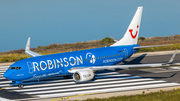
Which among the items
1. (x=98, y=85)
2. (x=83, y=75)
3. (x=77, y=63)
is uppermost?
(x=77, y=63)

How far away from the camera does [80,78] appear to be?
31125 mm

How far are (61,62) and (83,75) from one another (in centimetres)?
338

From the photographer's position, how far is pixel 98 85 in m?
31.0

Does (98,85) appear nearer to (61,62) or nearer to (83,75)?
(83,75)

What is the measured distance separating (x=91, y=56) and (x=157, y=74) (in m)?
9.70

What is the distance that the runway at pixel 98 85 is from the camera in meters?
27.8

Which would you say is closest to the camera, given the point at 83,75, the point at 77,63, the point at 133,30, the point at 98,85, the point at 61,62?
the point at 98,85

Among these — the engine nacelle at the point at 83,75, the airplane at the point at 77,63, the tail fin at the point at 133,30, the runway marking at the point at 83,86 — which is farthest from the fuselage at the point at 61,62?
the engine nacelle at the point at 83,75

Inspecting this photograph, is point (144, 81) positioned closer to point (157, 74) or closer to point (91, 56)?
point (157, 74)

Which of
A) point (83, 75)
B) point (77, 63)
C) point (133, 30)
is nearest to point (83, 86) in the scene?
point (83, 75)

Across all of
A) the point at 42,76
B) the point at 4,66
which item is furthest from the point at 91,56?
the point at 4,66

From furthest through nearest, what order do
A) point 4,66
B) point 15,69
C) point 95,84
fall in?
1. point 4,66
2. point 95,84
3. point 15,69

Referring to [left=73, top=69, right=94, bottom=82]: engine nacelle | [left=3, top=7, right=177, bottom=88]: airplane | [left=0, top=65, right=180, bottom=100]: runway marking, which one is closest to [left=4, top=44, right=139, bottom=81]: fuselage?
[left=3, top=7, right=177, bottom=88]: airplane

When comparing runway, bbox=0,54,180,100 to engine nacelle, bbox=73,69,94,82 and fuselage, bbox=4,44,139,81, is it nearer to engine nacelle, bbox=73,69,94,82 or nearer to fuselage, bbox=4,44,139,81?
engine nacelle, bbox=73,69,94,82
